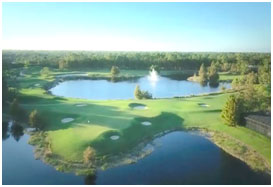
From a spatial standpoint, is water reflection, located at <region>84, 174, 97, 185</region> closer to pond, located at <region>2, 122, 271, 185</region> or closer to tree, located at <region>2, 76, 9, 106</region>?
pond, located at <region>2, 122, 271, 185</region>

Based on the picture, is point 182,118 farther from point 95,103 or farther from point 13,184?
point 13,184

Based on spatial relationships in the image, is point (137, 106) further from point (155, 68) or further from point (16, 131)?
point (16, 131)

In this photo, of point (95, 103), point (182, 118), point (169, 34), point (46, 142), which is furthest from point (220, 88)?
point (46, 142)

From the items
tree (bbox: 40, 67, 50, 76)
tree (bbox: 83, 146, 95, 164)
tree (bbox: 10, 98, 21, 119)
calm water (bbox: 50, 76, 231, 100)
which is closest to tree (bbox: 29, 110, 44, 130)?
tree (bbox: 10, 98, 21, 119)

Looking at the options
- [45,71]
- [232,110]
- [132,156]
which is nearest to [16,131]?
[45,71]

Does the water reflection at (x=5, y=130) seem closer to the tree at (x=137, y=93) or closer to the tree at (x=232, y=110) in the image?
the tree at (x=137, y=93)

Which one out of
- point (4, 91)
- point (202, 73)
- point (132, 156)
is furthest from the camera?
point (202, 73)
